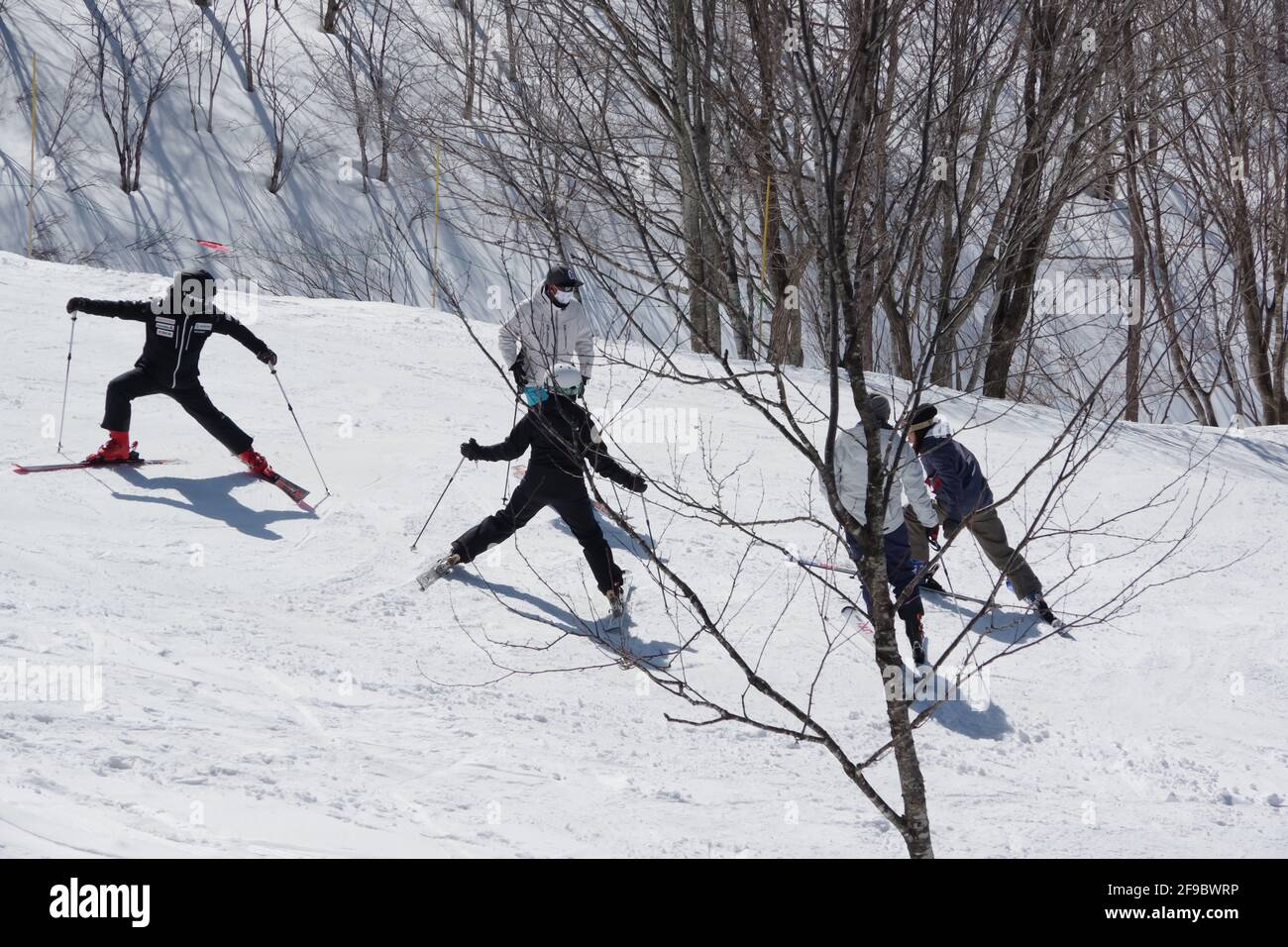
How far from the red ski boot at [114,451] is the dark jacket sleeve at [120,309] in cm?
82

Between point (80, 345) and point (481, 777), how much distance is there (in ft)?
24.0

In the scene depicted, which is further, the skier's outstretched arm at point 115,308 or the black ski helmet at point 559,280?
the skier's outstretched arm at point 115,308

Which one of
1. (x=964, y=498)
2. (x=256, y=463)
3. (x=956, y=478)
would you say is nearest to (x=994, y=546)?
(x=964, y=498)

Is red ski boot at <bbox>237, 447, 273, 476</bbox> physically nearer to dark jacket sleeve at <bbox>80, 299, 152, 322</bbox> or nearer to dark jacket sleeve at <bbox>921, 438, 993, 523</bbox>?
dark jacket sleeve at <bbox>80, 299, 152, 322</bbox>

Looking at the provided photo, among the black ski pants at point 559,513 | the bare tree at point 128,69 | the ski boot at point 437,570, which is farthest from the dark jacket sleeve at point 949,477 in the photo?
the bare tree at point 128,69

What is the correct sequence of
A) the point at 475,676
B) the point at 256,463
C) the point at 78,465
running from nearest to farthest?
the point at 475,676 < the point at 78,465 < the point at 256,463

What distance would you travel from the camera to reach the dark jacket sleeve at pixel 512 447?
6.86m

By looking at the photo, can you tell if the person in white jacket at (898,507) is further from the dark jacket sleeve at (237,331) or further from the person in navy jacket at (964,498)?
the dark jacket sleeve at (237,331)

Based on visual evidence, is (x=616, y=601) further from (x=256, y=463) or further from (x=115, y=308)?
(x=115, y=308)

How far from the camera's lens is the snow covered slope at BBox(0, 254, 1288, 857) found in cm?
469

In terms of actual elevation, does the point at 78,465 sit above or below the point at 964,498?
above

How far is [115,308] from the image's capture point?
312 inches

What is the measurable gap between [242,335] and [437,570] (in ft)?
7.54
